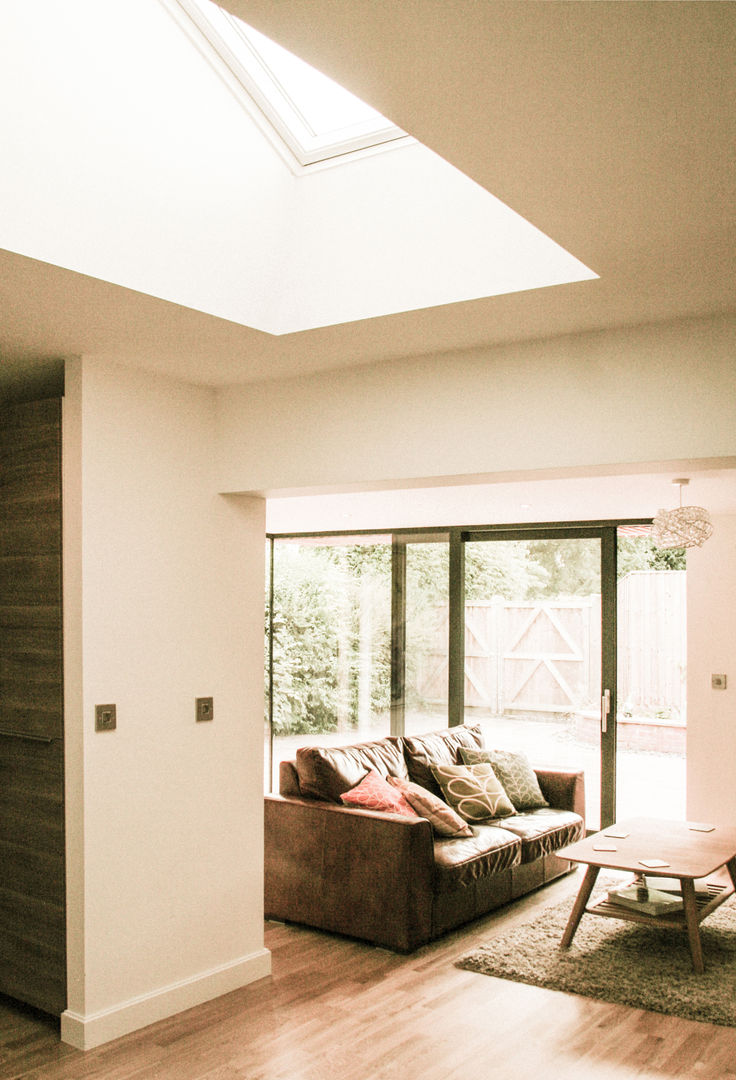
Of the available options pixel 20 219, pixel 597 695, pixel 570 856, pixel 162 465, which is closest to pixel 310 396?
pixel 162 465

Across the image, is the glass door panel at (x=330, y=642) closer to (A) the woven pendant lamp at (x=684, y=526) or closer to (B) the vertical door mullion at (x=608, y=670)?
(B) the vertical door mullion at (x=608, y=670)

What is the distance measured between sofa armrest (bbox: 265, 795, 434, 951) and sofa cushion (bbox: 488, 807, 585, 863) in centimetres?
93

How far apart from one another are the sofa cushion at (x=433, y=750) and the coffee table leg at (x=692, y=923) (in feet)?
5.50

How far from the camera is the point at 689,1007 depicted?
378 centimetres

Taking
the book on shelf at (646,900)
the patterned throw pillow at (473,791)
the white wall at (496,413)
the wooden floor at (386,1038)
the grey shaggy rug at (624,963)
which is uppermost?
the white wall at (496,413)

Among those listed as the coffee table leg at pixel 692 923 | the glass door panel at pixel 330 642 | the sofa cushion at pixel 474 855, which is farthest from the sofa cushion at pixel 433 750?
the coffee table leg at pixel 692 923

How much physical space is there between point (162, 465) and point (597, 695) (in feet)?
13.2

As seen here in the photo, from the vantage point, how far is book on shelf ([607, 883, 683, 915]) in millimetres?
4422

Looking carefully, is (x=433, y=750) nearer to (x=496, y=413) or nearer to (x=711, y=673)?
(x=711, y=673)

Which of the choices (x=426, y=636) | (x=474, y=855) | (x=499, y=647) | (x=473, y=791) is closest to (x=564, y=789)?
(x=473, y=791)

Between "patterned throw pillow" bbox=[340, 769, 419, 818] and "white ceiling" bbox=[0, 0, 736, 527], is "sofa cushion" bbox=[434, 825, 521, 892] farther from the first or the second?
"white ceiling" bbox=[0, 0, 736, 527]

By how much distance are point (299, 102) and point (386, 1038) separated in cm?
328

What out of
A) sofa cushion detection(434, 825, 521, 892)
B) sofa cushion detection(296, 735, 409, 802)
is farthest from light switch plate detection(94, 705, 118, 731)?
sofa cushion detection(434, 825, 521, 892)

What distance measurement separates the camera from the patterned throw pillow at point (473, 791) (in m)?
5.45
